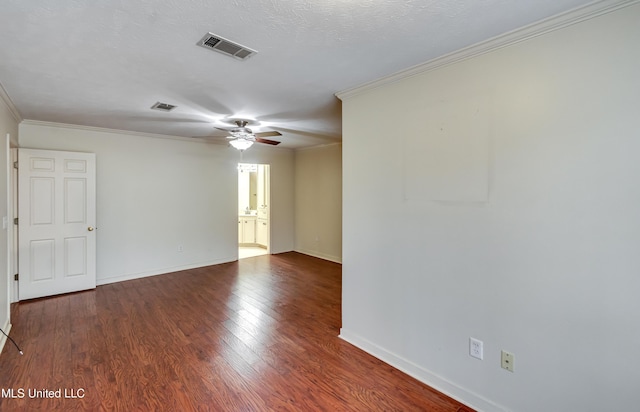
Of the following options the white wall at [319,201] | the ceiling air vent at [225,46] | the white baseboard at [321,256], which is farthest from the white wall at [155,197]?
the ceiling air vent at [225,46]

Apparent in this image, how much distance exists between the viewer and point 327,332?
3.12m

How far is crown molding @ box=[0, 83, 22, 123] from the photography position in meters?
2.80

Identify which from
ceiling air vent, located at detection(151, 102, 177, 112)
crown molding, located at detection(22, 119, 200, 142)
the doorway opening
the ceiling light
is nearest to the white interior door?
crown molding, located at detection(22, 119, 200, 142)

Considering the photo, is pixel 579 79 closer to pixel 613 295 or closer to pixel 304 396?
pixel 613 295

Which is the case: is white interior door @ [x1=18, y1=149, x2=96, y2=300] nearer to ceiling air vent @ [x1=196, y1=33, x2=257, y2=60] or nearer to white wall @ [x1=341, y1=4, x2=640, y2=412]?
ceiling air vent @ [x1=196, y1=33, x2=257, y2=60]

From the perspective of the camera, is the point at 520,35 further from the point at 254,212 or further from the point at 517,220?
the point at 254,212

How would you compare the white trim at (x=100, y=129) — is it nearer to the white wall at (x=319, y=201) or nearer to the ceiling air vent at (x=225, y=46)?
the white wall at (x=319, y=201)

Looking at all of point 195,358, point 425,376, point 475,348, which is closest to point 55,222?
point 195,358

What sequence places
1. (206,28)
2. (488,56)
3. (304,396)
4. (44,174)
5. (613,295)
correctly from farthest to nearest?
(44,174)
(304,396)
(488,56)
(206,28)
(613,295)

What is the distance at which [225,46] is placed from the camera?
6.42 feet

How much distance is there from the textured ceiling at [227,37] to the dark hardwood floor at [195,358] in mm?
2333

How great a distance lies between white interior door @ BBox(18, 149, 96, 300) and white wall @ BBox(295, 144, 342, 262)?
3.82 m

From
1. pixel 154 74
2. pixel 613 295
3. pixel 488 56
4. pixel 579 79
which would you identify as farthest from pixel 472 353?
pixel 154 74

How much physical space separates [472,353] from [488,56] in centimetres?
194
